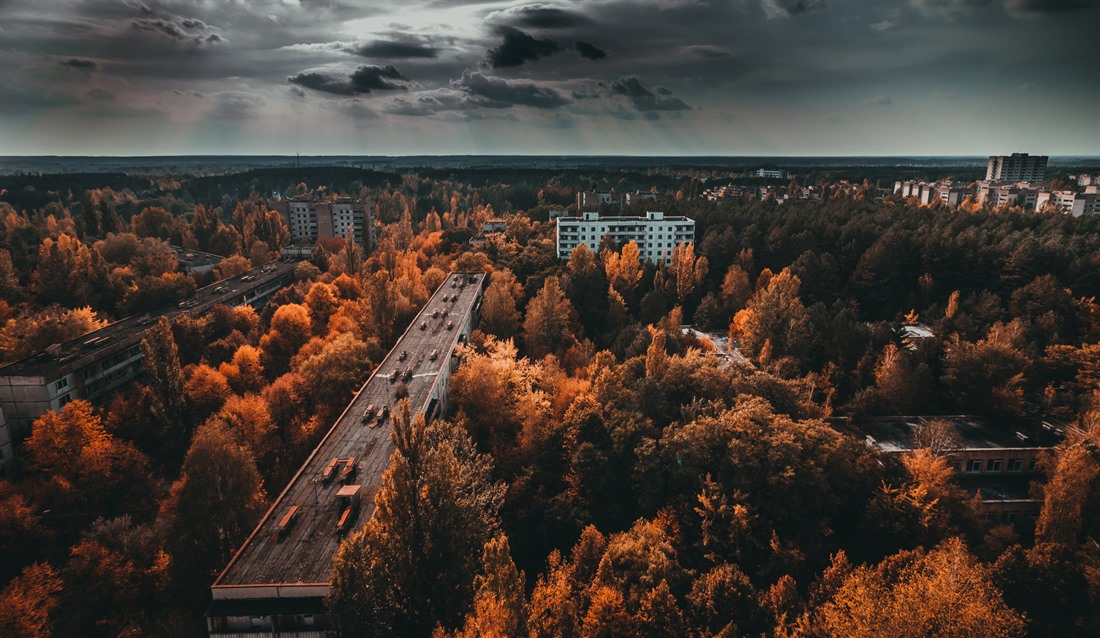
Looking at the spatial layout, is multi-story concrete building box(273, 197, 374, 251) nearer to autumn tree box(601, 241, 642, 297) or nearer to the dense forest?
the dense forest

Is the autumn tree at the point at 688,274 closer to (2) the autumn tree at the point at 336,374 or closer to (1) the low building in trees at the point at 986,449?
(1) the low building in trees at the point at 986,449

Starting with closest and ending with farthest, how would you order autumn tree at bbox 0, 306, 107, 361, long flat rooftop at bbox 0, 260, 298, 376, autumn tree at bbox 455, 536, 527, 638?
Answer: autumn tree at bbox 455, 536, 527, 638 → long flat rooftop at bbox 0, 260, 298, 376 → autumn tree at bbox 0, 306, 107, 361

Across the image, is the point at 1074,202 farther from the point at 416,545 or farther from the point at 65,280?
the point at 65,280

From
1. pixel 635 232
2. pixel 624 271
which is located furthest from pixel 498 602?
pixel 635 232

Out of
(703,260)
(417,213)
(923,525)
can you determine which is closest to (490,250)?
(703,260)

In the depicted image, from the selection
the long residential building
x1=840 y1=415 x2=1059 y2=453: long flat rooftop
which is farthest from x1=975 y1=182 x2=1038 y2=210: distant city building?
the long residential building

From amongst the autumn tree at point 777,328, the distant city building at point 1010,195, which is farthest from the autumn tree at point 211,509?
the distant city building at point 1010,195
